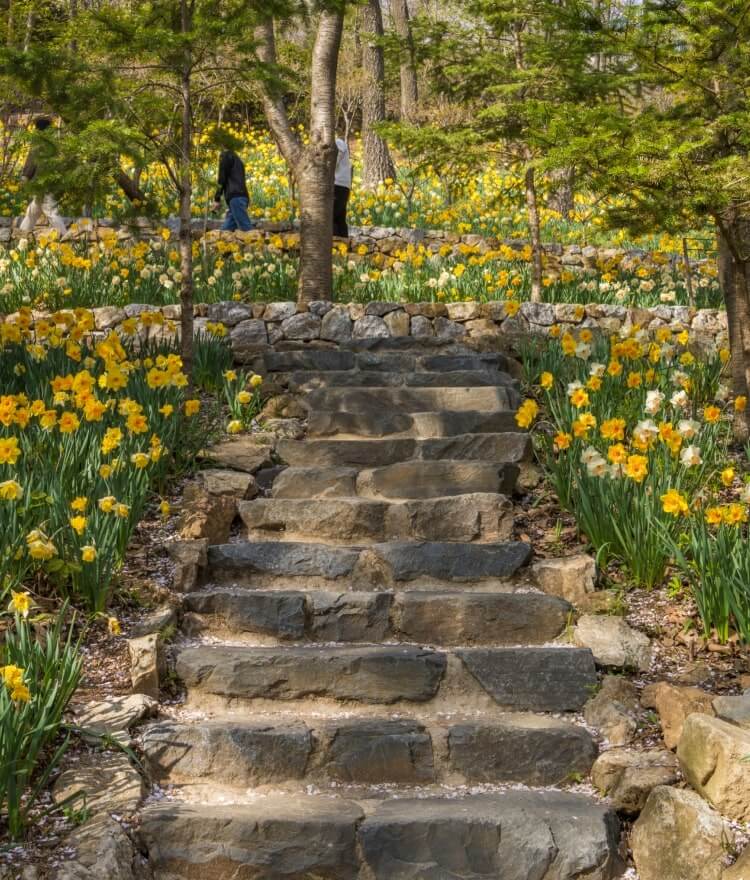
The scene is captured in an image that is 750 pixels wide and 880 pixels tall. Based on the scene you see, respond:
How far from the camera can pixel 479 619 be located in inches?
162

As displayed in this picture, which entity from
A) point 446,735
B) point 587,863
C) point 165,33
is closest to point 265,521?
point 446,735

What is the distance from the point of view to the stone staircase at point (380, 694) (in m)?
3.09

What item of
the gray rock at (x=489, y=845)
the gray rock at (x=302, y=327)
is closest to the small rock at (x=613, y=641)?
the gray rock at (x=489, y=845)

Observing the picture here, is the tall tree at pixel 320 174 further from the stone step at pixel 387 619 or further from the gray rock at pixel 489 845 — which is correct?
the gray rock at pixel 489 845

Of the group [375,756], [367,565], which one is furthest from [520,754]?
[367,565]

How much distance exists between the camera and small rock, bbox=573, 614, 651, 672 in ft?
12.6

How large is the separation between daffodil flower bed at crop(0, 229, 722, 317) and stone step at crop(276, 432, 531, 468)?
1.97m

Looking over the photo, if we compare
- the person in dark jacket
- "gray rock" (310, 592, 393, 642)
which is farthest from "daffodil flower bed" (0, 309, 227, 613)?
the person in dark jacket

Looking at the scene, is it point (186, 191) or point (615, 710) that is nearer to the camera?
point (615, 710)

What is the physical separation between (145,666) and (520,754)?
138 centimetres

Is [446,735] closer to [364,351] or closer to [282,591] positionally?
[282,591]

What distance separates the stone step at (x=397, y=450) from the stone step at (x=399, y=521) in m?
0.68

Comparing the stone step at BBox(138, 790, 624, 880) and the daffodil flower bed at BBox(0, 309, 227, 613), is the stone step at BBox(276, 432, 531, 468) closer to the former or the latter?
the daffodil flower bed at BBox(0, 309, 227, 613)

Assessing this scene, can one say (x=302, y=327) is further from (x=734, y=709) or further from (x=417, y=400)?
(x=734, y=709)
